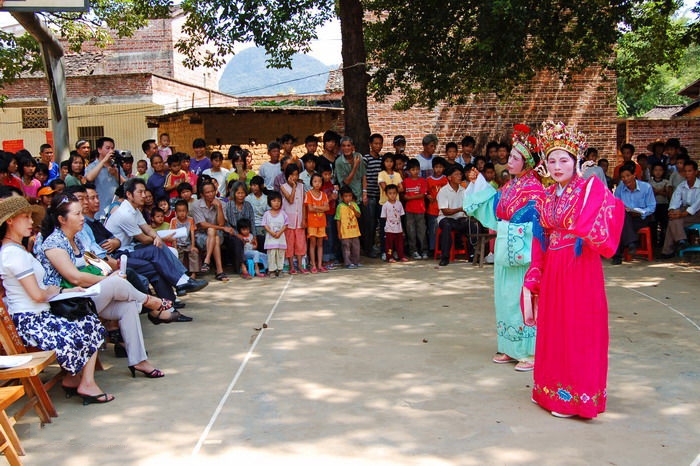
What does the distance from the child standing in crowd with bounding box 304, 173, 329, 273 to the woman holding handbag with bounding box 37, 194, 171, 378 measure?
4716mm

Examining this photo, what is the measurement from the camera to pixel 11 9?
6098 mm

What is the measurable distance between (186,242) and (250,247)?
3.05 ft

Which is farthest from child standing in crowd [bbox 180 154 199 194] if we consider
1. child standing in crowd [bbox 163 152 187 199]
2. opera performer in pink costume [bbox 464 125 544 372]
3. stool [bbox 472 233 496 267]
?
opera performer in pink costume [bbox 464 125 544 372]

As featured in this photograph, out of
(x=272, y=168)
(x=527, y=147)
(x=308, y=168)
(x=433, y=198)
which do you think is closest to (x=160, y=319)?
(x=527, y=147)

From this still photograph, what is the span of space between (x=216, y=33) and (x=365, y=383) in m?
8.21

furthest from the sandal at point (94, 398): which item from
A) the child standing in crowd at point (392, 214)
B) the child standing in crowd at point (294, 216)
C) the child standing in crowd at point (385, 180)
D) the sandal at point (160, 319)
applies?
the child standing in crowd at point (385, 180)

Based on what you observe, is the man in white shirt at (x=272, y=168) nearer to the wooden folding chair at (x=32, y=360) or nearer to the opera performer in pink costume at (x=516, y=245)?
the opera performer in pink costume at (x=516, y=245)

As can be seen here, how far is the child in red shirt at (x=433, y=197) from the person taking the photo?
1092 centimetres

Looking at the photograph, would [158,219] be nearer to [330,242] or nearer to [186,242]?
[186,242]

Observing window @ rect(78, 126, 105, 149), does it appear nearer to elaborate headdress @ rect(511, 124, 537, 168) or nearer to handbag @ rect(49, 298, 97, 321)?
handbag @ rect(49, 298, 97, 321)

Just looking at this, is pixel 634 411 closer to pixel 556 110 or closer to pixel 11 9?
pixel 11 9

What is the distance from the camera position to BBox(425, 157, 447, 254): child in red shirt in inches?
430

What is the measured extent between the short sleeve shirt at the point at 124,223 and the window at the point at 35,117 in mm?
18402

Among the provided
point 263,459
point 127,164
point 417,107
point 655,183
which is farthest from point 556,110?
point 263,459
